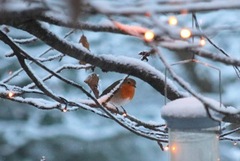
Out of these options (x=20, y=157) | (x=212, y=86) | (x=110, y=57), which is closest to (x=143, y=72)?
(x=110, y=57)

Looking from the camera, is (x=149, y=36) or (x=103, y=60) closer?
(x=149, y=36)

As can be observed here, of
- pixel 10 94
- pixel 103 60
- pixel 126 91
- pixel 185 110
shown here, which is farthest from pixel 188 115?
pixel 126 91

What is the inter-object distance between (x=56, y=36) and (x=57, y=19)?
0.11 meters

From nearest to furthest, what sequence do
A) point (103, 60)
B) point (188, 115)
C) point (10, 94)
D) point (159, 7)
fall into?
point (159, 7), point (188, 115), point (103, 60), point (10, 94)

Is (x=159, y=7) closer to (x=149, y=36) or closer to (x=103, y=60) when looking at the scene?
(x=149, y=36)

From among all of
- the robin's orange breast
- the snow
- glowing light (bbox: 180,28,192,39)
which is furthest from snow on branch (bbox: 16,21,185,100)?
the robin's orange breast

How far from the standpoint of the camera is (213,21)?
2.51m

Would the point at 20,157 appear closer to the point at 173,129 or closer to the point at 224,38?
the point at 224,38

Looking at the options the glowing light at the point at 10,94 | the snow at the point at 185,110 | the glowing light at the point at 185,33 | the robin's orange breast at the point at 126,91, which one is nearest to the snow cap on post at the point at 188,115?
the snow at the point at 185,110

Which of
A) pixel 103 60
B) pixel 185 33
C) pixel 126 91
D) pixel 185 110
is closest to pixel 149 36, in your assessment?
pixel 185 33

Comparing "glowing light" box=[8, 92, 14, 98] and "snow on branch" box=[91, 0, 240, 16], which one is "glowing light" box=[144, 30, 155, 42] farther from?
"glowing light" box=[8, 92, 14, 98]

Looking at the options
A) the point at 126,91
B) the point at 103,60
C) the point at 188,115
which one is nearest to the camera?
the point at 188,115

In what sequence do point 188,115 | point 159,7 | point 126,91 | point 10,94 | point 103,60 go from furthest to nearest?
point 126,91, point 10,94, point 103,60, point 188,115, point 159,7

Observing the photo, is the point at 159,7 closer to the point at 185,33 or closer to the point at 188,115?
the point at 185,33
